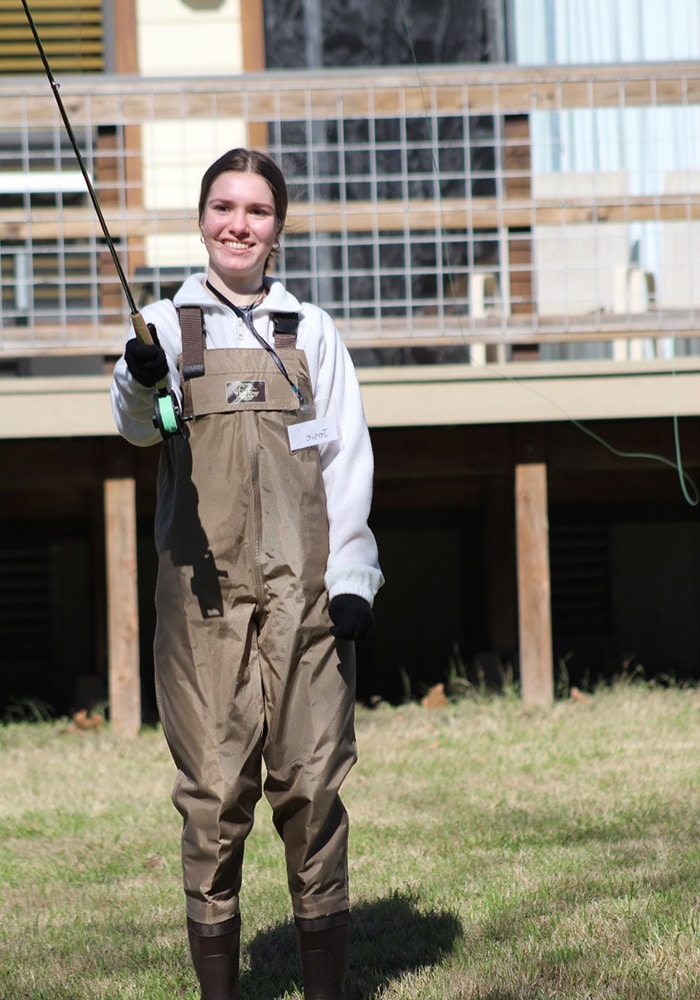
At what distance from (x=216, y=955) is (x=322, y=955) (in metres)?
0.20

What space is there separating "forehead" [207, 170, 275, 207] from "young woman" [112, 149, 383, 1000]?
0.21 metres

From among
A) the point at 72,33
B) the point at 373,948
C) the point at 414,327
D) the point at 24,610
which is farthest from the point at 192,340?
the point at 72,33

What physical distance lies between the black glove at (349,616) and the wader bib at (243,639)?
0.21ft

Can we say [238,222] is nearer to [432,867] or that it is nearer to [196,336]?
[196,336]

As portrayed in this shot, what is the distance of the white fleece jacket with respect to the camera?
258 centimetres

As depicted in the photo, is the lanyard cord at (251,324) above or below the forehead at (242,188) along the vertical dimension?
below

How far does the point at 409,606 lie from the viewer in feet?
26.9

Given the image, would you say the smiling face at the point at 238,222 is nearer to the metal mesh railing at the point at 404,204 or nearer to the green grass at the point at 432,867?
the green grass at the point at 432,867

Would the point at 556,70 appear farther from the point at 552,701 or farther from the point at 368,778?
the point at 368,778

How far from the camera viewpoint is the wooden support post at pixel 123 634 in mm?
5801

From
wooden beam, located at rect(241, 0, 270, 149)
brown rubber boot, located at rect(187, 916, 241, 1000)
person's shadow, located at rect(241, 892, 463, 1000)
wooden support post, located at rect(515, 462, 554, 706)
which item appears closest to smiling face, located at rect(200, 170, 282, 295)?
brown rubber boot, located at rect(187, 916, 241, 1000)

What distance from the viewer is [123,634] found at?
5.80 m

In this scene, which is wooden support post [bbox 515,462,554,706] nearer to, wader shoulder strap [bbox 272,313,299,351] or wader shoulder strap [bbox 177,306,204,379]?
wader shoulder strap [bbox 272,313,299,351]

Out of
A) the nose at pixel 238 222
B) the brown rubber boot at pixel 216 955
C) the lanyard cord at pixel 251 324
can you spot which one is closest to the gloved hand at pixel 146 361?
the lanyard cord at pixel 251 324
